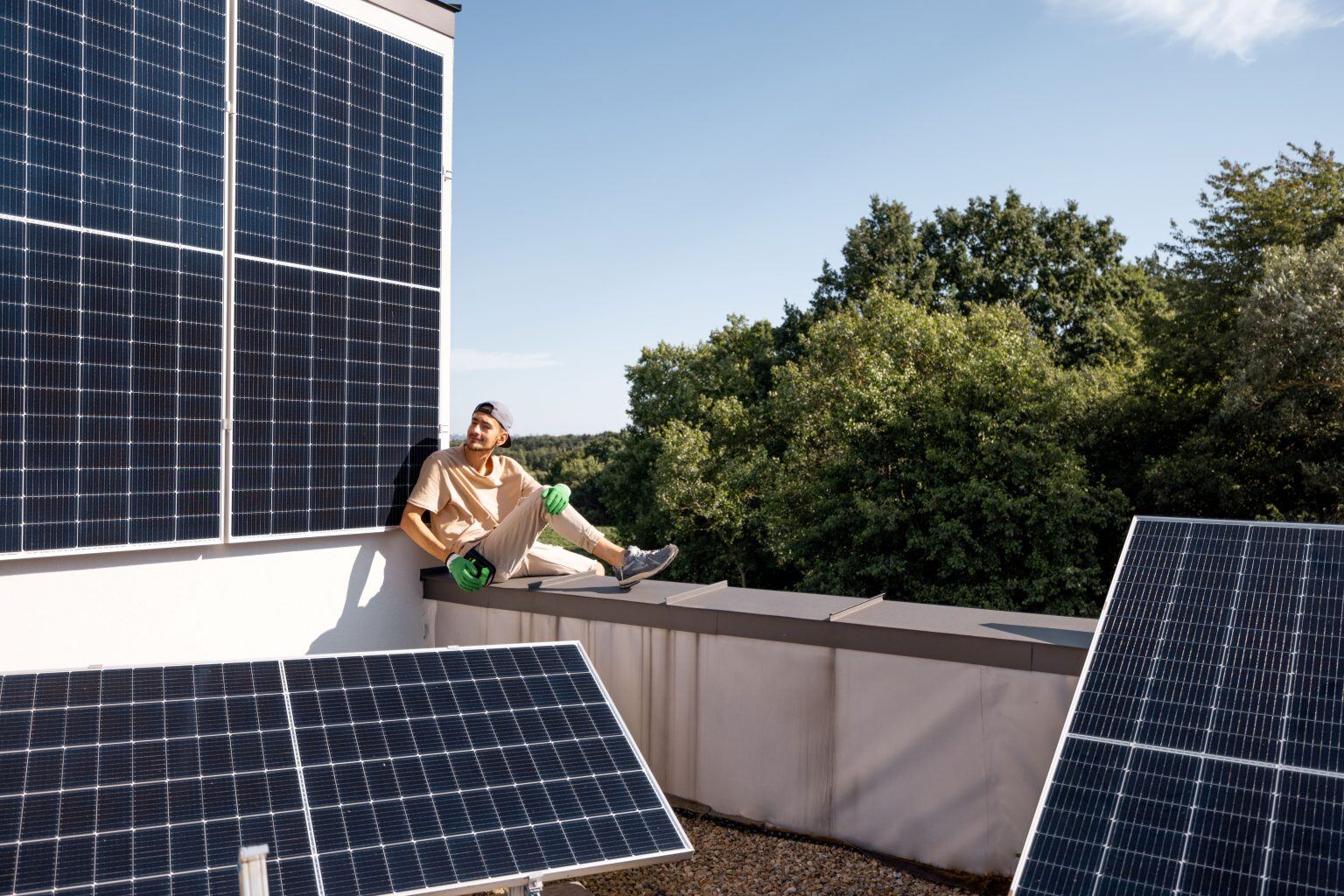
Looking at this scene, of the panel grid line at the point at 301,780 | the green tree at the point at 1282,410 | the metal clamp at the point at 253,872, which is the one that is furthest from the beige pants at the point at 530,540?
the green tree at the point at 1282,410

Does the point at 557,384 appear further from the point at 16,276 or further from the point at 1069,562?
the point at 16,276

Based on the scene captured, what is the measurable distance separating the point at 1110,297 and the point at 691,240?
17.6 metres

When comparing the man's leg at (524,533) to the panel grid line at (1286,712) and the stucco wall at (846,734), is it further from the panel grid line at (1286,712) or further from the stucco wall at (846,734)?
the panel grid line at (1286,712)

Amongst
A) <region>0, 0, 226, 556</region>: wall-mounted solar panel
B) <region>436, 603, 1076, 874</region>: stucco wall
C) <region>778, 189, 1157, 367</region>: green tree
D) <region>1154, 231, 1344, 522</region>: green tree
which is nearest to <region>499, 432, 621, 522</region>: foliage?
<region>778, 189, 1157, 367</region>: green tree

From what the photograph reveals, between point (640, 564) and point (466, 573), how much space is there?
1.49 metres

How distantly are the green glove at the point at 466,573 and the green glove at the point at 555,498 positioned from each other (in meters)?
0.93

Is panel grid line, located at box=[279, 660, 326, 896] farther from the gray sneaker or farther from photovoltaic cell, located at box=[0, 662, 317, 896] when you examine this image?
the gray sneaker

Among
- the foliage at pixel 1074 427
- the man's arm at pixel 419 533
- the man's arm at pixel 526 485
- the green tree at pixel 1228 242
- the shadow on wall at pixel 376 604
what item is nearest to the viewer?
the shadow on wall at pixel 376 604

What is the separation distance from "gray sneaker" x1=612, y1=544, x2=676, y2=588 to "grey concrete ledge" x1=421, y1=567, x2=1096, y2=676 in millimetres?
118

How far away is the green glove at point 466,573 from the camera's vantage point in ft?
24.0

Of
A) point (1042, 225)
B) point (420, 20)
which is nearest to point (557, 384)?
point (1042, 225)

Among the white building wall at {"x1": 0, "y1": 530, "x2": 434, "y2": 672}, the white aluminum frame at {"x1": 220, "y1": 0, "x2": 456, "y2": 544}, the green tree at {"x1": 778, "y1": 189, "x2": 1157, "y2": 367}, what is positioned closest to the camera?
the white building wall at {"x1": 0, "y1": 530, "x2": 434, "y2": 672}

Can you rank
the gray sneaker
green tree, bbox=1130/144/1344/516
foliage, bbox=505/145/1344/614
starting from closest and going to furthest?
the gray sneaker, foliage, bbox=505/145/1344/614, green tree, bbox=1130/144/1344/516

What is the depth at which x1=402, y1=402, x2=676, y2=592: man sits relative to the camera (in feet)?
23.3
